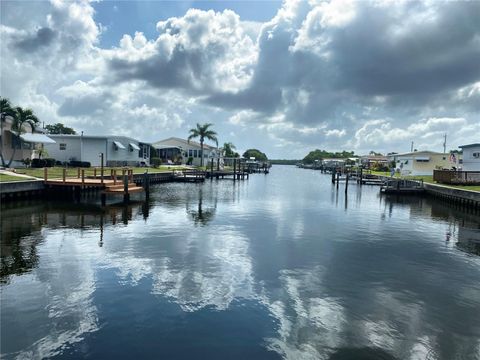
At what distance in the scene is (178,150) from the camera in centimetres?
8931

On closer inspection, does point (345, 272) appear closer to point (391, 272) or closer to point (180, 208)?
point (391, 272)

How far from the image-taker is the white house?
51.5 metres

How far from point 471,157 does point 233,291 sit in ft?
175

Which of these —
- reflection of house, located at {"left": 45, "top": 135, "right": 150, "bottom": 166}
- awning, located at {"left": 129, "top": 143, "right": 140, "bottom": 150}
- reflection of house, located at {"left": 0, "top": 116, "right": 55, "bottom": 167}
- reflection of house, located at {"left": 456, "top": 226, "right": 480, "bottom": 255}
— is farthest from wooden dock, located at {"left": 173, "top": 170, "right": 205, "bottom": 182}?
reflection of house, located at {"left": 456, "top": 226, "right": 480, "bottom": 255}

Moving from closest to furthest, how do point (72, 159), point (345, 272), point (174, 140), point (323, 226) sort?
point (345, 272), point (323, 226), point (72, 159), point (174, 140)

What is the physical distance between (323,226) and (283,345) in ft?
56.0

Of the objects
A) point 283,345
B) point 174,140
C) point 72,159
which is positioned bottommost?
point 283,345

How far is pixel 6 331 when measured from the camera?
30.3 feet

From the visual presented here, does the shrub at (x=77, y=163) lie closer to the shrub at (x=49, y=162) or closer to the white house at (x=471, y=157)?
the shrub at (x=49, y=162)

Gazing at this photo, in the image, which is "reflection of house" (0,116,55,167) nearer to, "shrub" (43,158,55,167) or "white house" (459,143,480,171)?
"shrub" (43,158,55,167)

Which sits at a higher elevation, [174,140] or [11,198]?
[174,140]

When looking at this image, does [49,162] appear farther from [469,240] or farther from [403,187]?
[403,187]

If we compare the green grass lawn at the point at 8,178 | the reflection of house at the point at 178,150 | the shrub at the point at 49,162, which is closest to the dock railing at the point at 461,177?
the green grass lawn at the point at 8,178

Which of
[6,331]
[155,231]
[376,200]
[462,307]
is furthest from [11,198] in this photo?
[376,200]
